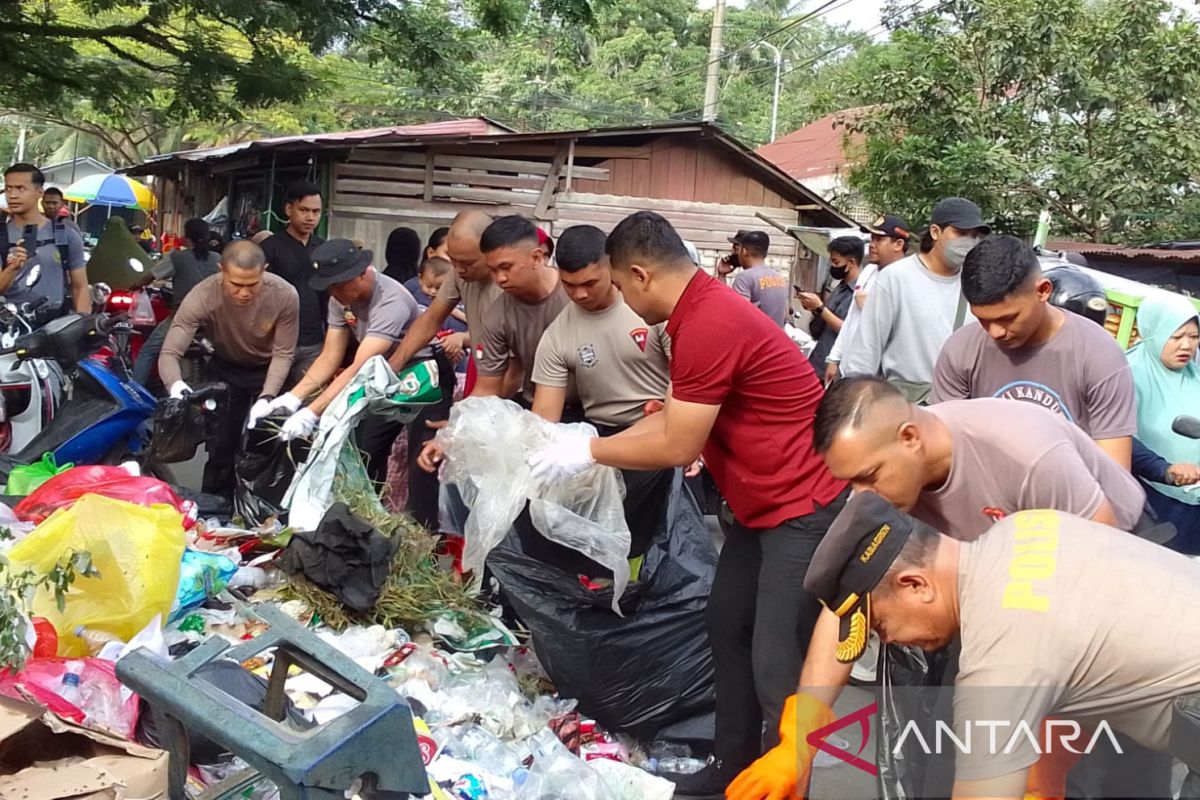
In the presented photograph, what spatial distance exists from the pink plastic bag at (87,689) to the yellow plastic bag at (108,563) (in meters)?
0.28

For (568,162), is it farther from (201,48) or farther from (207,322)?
(207,322)

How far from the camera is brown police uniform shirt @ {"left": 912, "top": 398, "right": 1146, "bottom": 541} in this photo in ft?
7.52

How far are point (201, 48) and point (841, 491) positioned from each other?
8.27 m

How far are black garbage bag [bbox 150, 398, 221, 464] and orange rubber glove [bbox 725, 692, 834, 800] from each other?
355 cm

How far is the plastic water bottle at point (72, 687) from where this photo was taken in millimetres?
2953

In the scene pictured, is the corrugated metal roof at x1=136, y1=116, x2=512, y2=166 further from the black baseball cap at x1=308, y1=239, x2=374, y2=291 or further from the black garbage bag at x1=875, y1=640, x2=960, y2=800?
the black garbage bag at x1=875, y1=640, x2=960, y2=800

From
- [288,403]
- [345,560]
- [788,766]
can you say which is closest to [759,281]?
[288,403]

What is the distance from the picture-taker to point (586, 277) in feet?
11.6

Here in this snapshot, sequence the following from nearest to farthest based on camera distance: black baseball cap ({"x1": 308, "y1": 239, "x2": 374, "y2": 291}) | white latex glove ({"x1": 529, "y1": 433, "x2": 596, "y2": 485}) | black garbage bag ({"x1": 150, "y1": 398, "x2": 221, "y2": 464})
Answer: white latex glove ({"x1": 529, "y1": 433, "x2": 596, "y2": 485}) < black baseball cap ({"x1": 308, "y1": 239, "x2": 374, "y2": 291}) < black garbage bag ({"x1": 150, "y1": 398, "x2": 221, "y2": 464})

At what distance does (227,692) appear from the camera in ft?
9.07

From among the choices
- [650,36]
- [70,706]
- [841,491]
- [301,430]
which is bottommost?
[70,706]

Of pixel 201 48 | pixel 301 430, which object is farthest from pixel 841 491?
pixel 201 48

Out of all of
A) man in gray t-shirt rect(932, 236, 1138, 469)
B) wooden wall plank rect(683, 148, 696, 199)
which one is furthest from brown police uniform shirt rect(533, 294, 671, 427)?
wooden wall plank rect(683, 148, 696, 199)

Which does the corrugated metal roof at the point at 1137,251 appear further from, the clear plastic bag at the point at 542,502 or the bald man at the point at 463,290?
the clear plastic bag at the point at 542,502
